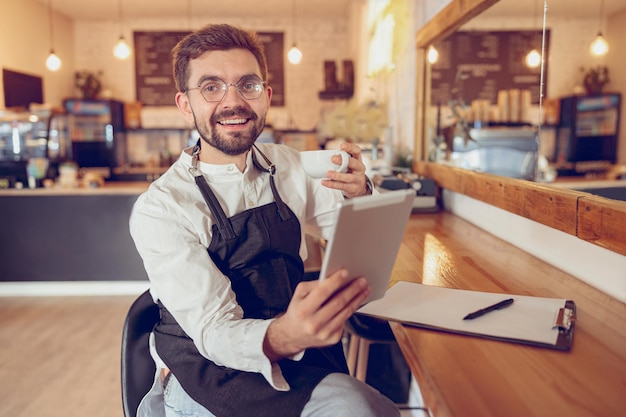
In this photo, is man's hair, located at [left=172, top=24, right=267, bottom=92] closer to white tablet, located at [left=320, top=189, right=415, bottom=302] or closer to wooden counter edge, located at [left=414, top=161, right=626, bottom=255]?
white tablet, located at [left=320, top=189, right=415, bottom=302]

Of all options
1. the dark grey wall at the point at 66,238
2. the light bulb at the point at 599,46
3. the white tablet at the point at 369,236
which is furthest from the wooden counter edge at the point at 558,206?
the dark grey wall at the point at 66,238

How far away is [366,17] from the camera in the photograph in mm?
6020

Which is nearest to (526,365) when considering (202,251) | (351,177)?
(351,177)

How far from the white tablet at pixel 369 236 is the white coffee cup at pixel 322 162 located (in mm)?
337

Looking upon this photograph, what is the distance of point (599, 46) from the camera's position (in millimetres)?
1496

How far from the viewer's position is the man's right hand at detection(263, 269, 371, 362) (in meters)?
0.92

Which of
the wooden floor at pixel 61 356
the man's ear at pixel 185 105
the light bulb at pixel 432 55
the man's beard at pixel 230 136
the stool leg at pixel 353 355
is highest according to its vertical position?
the light bulb at pixel 432 55

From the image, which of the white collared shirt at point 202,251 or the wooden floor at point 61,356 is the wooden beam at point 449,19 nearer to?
the white collared shirt at point 202,251

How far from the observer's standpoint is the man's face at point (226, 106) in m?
1.42

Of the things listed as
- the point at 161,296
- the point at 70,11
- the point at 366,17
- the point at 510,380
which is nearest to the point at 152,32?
the point at 70,11

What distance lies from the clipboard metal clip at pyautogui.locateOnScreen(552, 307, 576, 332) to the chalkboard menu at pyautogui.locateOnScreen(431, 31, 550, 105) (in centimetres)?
100

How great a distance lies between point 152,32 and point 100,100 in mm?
1425

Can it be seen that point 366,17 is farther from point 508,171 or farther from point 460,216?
point 508,171

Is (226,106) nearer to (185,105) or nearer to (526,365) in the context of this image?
(185,105)
